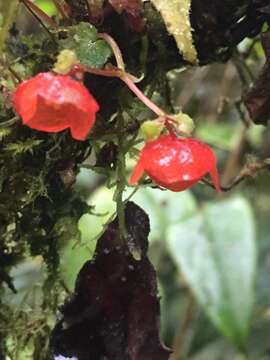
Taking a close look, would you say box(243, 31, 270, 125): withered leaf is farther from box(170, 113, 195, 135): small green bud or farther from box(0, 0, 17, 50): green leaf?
box(0, 0, 17, 50): green leaf

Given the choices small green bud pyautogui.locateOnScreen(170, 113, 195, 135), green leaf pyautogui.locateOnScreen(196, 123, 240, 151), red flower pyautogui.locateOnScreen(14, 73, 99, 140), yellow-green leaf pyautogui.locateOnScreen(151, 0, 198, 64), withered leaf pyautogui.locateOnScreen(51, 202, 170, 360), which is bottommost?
green leaf pyautogui.locateOnScreen(196, 123, 240, 151)

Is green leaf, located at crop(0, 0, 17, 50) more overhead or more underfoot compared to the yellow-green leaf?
more overhead

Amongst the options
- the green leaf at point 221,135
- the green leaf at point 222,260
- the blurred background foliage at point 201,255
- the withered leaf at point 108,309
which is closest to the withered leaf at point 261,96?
the blurred background foliage at point 201,255

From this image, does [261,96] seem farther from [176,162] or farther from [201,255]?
[201,255]

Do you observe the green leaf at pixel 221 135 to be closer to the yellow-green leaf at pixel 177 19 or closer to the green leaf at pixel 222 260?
the green leaf at pixel 222 260

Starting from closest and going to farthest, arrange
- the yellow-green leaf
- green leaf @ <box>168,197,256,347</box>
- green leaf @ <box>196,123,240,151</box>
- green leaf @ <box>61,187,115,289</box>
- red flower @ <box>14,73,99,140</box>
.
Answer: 1. red flower @ <box>14,73,99,140</box>
2. the yellow-green leaf
3. green leaf @ <box>61,187,115,289</box>
4. green leaf @ <box>168,197,256,347</box>
5. green leaf @ <box>196,123,240,151</box>

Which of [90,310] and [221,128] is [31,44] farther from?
[221,128]

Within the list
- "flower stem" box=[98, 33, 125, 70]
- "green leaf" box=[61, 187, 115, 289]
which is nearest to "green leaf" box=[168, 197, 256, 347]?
"green leaf" box=[61, 187, 115, 289]
